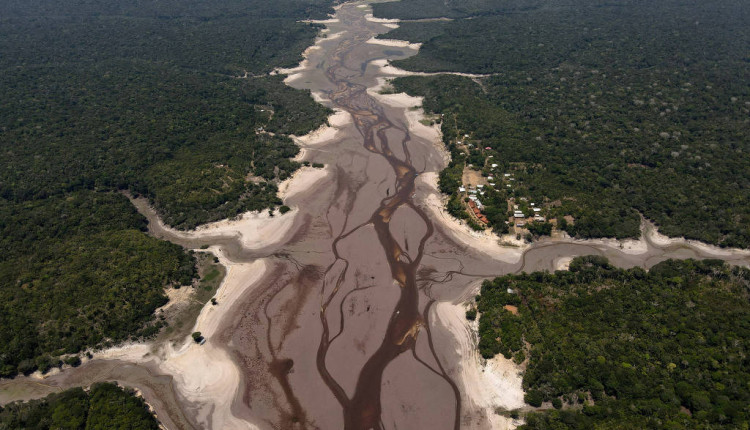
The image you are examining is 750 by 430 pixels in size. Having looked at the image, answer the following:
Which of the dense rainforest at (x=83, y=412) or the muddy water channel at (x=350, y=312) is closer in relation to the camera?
the dense rainforest at (x=83, y=412)

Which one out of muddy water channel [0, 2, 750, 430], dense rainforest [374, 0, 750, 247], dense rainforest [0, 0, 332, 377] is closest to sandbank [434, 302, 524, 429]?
muddy water channel [0, 2, 750, 430]

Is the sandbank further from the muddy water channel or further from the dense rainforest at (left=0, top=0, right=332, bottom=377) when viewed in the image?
the dense rainforest at (left=0, top=0, right=332, bottom=377)

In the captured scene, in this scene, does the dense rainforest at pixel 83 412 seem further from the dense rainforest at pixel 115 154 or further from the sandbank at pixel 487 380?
the sandbank at pixel 487 380

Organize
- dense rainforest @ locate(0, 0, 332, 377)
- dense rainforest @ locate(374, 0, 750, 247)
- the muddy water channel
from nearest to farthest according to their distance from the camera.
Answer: the muddy water channel → dense rainforest @ locate(0, 0, 332, 377) → dense rainforest @ locate(374, 0, 750, 247)

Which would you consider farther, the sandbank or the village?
the village

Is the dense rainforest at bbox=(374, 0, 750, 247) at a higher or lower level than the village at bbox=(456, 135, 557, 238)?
higher

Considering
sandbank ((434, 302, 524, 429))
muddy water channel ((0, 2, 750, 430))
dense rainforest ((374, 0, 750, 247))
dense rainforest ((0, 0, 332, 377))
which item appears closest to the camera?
sandbank ((434, 302, 524, 429))

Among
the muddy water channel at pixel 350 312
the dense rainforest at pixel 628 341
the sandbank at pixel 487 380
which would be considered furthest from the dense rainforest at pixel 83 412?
the dense rainforest at pixel 628 341
